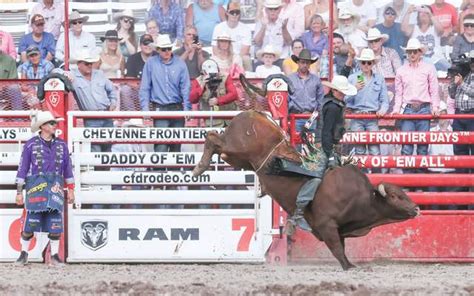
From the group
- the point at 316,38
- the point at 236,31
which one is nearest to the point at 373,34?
the point at 316,38

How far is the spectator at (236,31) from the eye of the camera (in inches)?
483

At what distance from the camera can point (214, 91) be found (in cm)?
1152

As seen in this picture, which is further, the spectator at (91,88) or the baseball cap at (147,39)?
the baseball cap at (147,39)

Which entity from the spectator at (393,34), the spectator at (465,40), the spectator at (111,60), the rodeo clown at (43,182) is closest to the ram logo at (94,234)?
the rodeo clown at (43,182)

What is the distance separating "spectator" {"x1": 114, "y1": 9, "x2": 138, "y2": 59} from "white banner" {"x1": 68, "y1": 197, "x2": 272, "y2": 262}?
6.99ft

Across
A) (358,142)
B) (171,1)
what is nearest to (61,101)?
(171,1)

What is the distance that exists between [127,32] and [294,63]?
187cm

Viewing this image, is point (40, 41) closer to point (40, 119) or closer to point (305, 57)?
point (40, 119)

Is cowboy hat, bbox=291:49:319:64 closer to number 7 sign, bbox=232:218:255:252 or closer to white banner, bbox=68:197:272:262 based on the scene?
white banner, bbox=68:197:272:262

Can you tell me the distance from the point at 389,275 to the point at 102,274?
2.49m

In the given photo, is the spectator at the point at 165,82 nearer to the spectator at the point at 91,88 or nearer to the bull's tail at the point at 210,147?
the spectator at the point at 91,88

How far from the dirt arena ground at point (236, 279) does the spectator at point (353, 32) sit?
101 inches

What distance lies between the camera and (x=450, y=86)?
12023 millimetres

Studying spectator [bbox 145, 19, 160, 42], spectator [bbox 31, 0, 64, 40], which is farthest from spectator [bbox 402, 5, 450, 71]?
spectator [bbox 31, 0, 64, 40]
